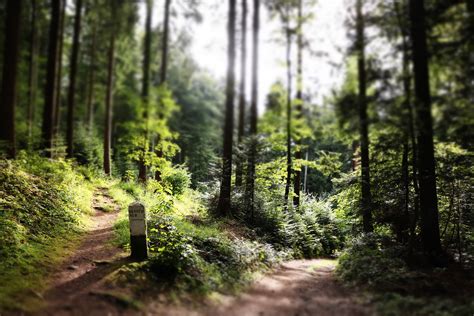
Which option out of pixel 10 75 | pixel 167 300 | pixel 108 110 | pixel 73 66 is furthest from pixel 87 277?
pixel 73 66

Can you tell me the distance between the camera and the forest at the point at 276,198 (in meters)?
6.13

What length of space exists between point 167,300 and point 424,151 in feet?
22.2

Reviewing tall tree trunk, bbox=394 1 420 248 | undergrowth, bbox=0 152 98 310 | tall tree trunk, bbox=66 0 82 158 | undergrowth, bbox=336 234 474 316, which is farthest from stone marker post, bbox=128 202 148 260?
tall tree trunk, bbox=66 0 82 158

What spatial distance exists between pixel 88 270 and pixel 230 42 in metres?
8.58

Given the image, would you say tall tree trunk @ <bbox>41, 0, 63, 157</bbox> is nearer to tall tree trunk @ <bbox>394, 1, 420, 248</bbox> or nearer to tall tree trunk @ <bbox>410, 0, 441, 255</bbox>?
tall tree trunk @ <bbox>394, 1, 420, 248</bbox>

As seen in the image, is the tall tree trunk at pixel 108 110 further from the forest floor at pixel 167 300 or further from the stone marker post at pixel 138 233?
the stone marker post at pixel 138 233

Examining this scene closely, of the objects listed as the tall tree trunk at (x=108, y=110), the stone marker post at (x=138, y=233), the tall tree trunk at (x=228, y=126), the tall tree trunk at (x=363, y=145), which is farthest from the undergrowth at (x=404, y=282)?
the tall tree trunk at (x=108, y=110)

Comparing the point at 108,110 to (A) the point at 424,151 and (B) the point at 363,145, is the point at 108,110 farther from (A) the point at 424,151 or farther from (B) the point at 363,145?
(A) the point at 424,151

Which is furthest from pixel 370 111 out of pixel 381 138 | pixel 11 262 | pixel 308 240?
pixel 11 262

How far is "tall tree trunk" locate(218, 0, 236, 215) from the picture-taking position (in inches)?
457

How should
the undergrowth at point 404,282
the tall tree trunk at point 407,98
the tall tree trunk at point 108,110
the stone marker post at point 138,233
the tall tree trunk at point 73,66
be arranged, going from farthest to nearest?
the tall tree trunk at point 108,110 → the tall tree trunk at point 73,66 → the tall tree trunk at point 407,98 → the stone marker post at point 138,233 → the undergrowth at point 404,282

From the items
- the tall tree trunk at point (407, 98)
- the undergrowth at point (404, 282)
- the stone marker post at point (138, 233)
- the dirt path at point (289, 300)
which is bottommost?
the dirt path at point (289, 300)

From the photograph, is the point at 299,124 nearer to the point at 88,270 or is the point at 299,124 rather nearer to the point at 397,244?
the point at 397,244

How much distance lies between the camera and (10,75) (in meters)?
11.6
